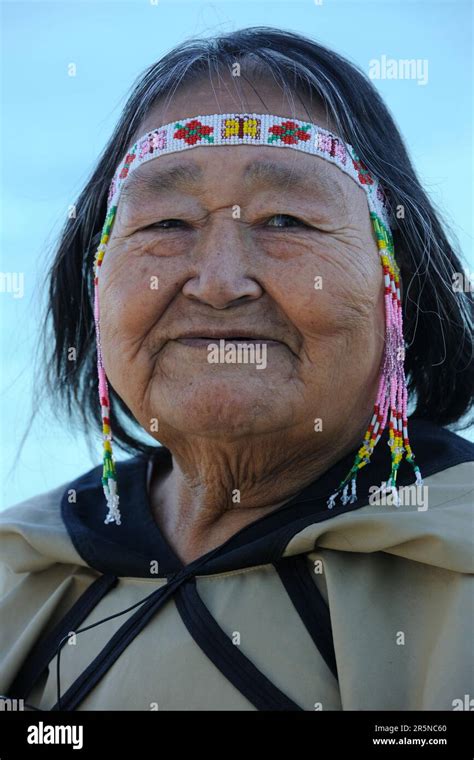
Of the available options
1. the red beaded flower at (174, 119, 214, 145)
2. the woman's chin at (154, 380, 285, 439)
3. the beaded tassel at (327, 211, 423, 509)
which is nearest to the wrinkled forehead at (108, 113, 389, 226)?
the red beaded flower at (174, 119, 214, 145)

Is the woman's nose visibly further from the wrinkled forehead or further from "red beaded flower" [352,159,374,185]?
"red beaded flower" [352,159,374,185]

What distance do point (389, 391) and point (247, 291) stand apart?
47 centimetres

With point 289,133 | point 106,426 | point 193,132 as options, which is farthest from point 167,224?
point 106,426

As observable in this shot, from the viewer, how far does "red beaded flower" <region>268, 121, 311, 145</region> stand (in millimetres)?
2432

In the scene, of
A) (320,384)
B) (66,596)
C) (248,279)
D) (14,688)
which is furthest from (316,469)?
(14,688)

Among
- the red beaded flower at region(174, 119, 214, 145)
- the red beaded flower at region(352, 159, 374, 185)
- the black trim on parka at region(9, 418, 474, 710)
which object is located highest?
the red beaded flower at region(174, 119, 214, 145)

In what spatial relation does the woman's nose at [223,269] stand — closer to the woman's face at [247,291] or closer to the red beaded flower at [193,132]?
the woman's face at [247,291]

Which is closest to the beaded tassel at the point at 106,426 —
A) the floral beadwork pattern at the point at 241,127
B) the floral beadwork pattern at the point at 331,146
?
the floral beadwork pattern at the point at 241,127

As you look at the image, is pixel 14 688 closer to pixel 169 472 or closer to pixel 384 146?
pixel 169 472
